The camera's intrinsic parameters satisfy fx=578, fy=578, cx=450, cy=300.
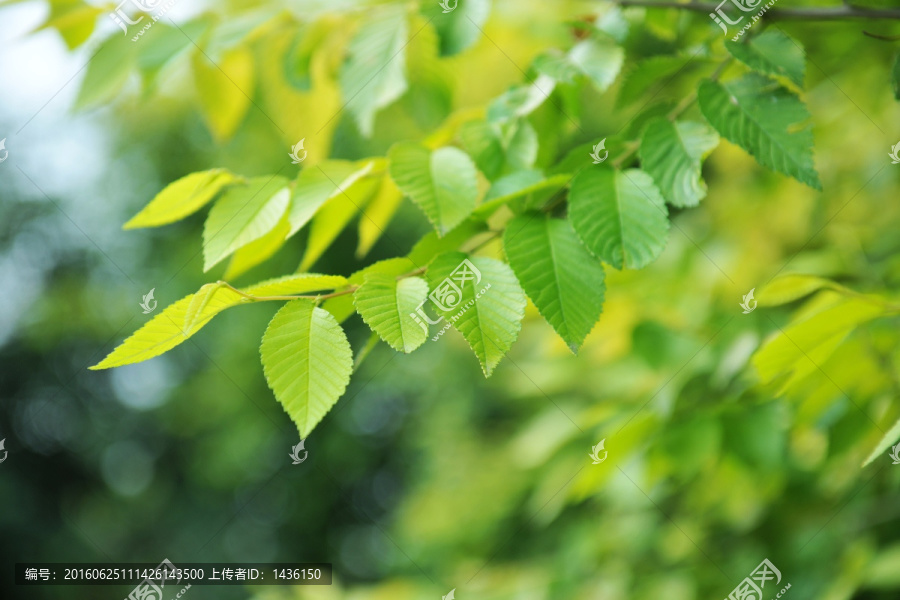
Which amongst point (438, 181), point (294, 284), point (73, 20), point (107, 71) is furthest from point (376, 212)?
point (73, 20)

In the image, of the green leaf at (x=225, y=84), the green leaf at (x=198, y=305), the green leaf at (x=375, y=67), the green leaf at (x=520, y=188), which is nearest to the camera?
the green leaf at (x=198, y=305)

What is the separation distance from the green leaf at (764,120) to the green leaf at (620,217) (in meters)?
0.10

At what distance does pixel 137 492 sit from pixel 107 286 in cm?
248

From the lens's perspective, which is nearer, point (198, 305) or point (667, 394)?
point (198, 305)

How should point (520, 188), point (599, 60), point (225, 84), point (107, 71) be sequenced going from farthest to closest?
point (225, 84) < point (107, 71) < point (599, 60) < point (520, 188)

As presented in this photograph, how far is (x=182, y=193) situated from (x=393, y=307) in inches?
11.2

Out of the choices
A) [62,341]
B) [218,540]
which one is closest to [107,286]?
[62,341]

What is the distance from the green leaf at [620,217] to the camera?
0.48 metres

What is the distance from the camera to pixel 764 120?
1.78 feet

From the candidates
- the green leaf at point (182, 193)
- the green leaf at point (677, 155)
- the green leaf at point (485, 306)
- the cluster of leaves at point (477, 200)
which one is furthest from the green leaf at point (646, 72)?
the green leaf at point (182, 193)

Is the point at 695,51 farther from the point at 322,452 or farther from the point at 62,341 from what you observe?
the point at 62,341

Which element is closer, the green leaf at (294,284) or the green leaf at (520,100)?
the green leaf at (294,284)

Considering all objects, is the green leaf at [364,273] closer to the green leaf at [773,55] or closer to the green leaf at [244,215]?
the green leaf at [244,215]

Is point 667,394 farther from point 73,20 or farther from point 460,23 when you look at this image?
point 73,20
